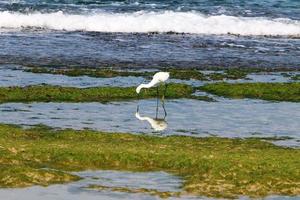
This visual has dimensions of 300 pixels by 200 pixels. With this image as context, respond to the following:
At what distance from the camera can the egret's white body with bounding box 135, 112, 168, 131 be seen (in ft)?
71.9

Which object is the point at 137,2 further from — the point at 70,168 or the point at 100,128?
the point at 70,168

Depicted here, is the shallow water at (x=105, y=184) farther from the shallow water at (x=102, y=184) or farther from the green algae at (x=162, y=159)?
the green algae at (x=162, y=159)

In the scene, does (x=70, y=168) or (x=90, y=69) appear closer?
(x=70, y=168)

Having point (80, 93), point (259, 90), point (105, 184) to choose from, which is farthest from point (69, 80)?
point (105, 184)

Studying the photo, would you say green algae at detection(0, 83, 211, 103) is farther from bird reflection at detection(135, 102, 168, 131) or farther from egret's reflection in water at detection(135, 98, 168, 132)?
bird reflection at detection(135, 102, 168, 131)

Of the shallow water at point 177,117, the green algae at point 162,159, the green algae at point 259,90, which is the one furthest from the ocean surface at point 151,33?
the green algae at point 162,159

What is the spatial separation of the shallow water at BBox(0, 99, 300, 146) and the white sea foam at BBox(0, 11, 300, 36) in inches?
867

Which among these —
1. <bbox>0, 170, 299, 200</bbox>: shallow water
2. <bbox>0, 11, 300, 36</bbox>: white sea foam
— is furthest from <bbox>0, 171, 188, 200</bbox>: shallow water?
<bbox>0, 11, 300, 36</bbox>: white sea foam

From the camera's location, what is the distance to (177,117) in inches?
918

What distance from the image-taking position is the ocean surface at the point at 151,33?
115 feet

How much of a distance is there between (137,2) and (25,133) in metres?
37.5

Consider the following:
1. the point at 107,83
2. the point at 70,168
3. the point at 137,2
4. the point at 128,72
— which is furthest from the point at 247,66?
the point at 137,2

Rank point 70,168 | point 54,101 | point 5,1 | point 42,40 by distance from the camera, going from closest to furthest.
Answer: point 70,168
point 54,101
point 42,40
point 5,1

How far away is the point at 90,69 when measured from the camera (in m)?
31.6
